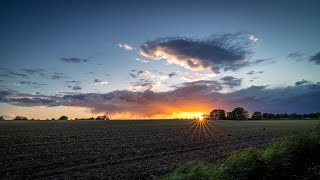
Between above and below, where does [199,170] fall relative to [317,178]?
above

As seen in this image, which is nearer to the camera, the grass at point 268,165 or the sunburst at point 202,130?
the grass at point 268,165

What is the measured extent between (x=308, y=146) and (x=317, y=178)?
5.74 m

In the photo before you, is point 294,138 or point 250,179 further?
point 294,138

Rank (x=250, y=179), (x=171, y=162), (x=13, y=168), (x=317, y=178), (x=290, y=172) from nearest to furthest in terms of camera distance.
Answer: (x=250, y=179) < (x=317, y=178) < (x=290, y=172) < (x=13, y=168) < (x=171, y=162)

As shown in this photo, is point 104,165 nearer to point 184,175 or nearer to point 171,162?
point 171,162

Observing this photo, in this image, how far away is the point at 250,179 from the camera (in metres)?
13.7

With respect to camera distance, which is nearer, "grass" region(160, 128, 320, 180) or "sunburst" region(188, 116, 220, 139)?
"grass" region(160, 128, 320, 180)

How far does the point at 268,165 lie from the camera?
15.0 m

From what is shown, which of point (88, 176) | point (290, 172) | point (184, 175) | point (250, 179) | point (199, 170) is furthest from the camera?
point (88, 176)

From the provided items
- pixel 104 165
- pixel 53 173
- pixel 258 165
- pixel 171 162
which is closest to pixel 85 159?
pixel 104 165

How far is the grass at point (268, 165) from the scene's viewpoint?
11828 mm

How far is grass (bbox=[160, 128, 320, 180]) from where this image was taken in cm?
1183

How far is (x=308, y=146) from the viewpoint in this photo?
808 inches

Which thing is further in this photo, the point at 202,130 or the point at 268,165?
the point at 202,130
